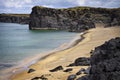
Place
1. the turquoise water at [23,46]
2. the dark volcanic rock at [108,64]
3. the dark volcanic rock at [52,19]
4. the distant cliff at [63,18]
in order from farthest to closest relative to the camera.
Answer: the dark volcanic rock at [52,19] < the distant cliff at [63,18] < the turquoise water at [23,46] < the dark volcanic rock at [108,64]

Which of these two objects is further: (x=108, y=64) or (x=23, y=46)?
(x=23, y=46)

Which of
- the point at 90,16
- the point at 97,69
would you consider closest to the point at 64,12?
the point at 90,16

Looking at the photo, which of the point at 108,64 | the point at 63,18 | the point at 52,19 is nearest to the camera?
the point at 108,64

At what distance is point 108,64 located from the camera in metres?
16.5

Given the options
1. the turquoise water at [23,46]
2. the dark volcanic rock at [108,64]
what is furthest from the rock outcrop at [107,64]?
the turquoise water at [23,46]

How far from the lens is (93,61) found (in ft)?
63.3

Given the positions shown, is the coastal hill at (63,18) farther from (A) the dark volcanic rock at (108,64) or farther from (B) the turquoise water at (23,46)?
(A) the dark volcanic rock at (108,64)

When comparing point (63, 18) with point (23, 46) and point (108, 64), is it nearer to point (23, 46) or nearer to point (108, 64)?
point (23, 46)

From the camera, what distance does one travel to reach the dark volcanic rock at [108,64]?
15953mm

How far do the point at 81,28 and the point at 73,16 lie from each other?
17641mm

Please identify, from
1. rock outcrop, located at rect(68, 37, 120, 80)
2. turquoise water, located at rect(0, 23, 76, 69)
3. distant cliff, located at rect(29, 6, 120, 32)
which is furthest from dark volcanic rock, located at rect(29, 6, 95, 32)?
rock outcrop, located at rect(68, 37, 120, 80)

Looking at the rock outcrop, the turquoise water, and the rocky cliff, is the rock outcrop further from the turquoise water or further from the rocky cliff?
the turquoise water

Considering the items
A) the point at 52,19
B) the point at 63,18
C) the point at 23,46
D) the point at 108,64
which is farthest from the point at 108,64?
the point at 63,18

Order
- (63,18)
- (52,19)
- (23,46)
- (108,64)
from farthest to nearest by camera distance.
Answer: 1. (63,18)
2. (52,19)
3. (23,46)
4. (108,64)
